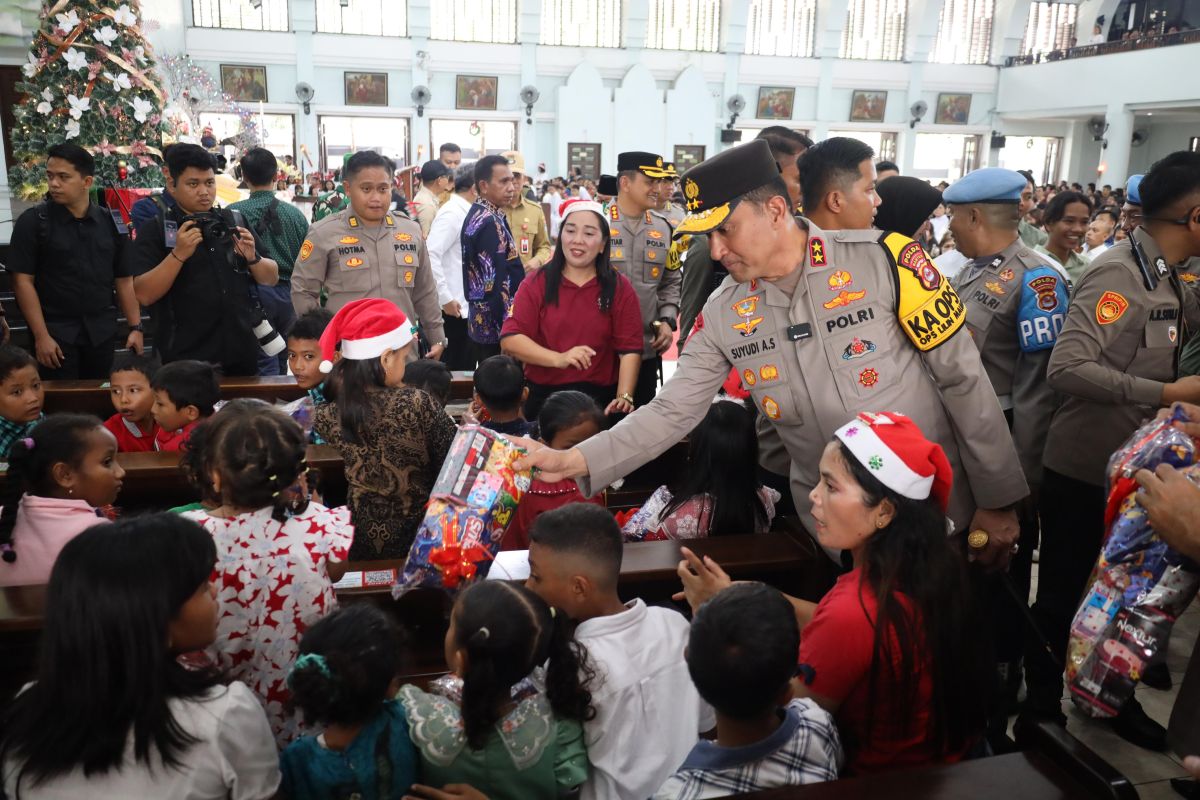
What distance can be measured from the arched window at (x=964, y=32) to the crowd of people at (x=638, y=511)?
2070cm

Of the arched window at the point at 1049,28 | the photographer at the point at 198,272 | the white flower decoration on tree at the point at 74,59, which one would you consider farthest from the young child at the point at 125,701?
the arched window at the point at 1049,28

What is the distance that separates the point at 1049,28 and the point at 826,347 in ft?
80.3

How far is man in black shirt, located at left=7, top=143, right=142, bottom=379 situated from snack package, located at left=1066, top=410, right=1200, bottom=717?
157 inches

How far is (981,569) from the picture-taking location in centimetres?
221

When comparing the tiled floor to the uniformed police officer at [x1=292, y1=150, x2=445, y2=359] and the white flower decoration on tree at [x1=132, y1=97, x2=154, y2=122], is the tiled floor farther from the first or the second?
the white flower decoration on tree at [x1=132, y1=97, x2=154, y2=122]

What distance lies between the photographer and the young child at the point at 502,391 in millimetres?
2828

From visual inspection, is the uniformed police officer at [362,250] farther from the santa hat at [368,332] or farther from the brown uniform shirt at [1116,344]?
the brown uniform shirt at [1116,344]

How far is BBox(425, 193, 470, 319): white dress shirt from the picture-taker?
5230 millimetres

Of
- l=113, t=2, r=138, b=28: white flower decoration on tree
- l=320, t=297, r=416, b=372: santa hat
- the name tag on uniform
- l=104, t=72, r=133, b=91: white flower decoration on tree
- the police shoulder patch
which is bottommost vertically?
l=320, t=297, r=416, b=372: santa hat

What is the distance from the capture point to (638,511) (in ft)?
8.61

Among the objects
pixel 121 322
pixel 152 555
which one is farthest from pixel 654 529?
pixel 121 322

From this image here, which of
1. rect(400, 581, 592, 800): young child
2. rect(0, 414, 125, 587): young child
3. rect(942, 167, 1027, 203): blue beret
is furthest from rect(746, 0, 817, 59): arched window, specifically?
rect(400, 581, 592, 800): young child

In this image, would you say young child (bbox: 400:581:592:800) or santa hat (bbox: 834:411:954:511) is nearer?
young child (bbox: 400:581:592:800)

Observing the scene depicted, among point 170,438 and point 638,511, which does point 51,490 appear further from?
point 638,511
